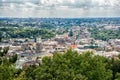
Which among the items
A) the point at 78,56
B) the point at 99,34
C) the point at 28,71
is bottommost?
the point at 99,34

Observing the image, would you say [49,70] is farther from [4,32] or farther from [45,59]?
[4,32]

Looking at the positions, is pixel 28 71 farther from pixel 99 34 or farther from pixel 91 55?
pixel 99 34

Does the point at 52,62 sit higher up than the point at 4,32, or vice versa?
the point at 52,62

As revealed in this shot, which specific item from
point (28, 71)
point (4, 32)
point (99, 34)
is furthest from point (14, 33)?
point (28, 71)

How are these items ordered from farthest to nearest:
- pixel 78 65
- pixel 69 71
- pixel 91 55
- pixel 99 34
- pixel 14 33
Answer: pixel 99 34 < pixel 14 33 < pixel 91 55 < pixel 78 65 < pixel 69 71

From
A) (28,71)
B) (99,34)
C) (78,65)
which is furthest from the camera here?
(99,34)

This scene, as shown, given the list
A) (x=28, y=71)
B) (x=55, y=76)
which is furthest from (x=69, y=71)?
(x=28, y=71)

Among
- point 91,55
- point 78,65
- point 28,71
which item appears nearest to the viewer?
point 78,65

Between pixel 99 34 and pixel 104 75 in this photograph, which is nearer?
pixel 104 75

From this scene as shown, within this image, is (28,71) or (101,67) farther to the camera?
(28,71)
